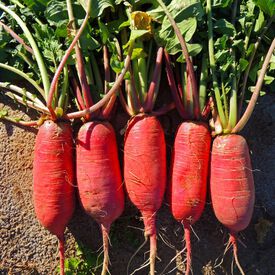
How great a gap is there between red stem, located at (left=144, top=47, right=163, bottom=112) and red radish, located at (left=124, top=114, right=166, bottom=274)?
0.05 metres

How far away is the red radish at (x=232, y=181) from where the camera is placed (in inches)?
79.4

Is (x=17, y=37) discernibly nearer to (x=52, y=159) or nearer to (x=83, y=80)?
(x=83, y=80)

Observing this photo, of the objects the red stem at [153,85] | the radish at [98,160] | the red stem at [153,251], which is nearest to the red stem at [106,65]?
the radish at [98,160]

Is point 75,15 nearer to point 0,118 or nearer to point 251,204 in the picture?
point 0,118

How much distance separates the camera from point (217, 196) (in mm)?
2047

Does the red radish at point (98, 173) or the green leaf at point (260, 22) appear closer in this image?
the red radish at point (98, 173)

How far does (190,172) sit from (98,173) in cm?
45

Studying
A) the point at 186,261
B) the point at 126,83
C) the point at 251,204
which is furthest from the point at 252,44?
the point at 186,261

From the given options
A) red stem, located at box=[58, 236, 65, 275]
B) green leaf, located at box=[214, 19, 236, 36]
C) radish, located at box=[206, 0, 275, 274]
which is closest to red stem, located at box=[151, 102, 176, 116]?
radish, located at box=[206, 0, 275, 274]

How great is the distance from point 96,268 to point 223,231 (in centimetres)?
70

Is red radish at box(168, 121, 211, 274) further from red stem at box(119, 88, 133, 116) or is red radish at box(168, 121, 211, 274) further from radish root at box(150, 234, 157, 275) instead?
red stem at box(119, 88, 133, 116)

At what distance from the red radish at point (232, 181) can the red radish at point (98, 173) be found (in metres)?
0.50

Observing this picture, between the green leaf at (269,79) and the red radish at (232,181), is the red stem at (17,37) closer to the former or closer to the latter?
the red radish at (232,181)

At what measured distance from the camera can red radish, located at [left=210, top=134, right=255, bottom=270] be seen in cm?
202
